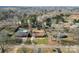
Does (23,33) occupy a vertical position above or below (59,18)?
below

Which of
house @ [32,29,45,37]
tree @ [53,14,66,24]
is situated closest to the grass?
house @ [32,29,45,37]

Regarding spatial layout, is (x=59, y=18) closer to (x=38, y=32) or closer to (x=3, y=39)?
(x=38, y=32)

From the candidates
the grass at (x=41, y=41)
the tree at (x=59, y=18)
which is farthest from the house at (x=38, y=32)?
the tree at (x=59, y=18)

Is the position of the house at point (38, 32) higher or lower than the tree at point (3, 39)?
higher

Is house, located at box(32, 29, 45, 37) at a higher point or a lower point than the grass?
higher

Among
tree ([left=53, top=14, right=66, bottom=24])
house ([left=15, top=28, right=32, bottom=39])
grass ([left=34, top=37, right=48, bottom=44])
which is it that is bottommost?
grass ([left=34, top=37, right=48, bottom=44])

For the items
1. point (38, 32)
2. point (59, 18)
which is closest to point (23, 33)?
point (38, 32)

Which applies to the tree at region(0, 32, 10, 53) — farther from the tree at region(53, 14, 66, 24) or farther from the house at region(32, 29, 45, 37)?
the tree at region(53, 14, 66, 24)

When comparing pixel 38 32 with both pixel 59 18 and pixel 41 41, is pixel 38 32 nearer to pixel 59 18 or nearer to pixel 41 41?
pixel 41 41

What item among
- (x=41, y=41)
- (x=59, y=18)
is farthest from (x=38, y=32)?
(x=59, y=18)

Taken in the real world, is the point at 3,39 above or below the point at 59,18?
below

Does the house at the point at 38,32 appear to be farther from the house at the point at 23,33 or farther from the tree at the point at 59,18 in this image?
the tree at the point at 59,18
